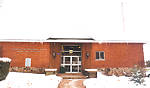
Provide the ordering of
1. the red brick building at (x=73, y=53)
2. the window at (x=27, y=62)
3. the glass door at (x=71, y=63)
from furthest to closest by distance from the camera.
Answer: the glass door at (x=71, y=63), the window at (x=27, y=62), the red brick building at (x=73, y=53)

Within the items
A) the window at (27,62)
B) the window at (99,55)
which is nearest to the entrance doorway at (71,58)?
the window at (99,55)

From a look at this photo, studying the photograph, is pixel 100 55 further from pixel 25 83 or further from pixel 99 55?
pixel 25 83

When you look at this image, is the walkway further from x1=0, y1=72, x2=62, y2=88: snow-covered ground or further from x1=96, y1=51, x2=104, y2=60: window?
x1=96, y1=51, x2=104, y2=60: window

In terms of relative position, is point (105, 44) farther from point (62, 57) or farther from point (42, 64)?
point (42, 64)

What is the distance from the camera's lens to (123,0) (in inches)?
75.7

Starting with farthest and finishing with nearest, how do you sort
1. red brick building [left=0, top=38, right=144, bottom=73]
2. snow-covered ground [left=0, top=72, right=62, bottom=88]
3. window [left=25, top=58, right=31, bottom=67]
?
1. window [left=25, top=58, right=31, bottom=67]
2. red brick building [left=0, top=38, right=144, bottom=73]
3. snow-covered ground [left=0, top=72, right=62, bottom=88]

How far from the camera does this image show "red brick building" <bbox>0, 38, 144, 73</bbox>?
7918mm

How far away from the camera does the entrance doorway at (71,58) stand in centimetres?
857

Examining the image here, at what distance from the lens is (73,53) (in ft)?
29.1

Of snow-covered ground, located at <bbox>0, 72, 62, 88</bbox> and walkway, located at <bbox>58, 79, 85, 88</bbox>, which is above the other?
snow-covered ground, located at <bbox>0, 72, 62, 88</bbox>

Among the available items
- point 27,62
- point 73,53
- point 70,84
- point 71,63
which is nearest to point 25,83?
point 70,84

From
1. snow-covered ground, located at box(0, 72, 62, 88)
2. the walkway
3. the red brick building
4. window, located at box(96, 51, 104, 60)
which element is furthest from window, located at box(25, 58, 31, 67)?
window, located at box(96, 51, 104, 60)

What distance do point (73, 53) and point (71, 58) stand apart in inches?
17.6

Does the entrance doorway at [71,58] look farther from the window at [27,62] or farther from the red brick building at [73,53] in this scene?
the window at [27,62]
